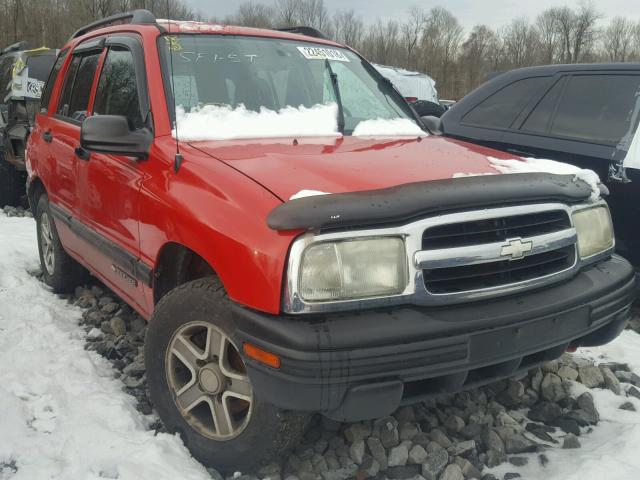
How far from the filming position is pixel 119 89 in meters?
3.28

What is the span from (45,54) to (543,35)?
56.3 m

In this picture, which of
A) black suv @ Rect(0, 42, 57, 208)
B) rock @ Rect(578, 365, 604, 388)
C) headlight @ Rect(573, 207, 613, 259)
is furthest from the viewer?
black suv @ Rect(0, 42, 57, 208)

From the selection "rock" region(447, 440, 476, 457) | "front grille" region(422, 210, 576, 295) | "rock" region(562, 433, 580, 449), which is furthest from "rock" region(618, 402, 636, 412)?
"front grille" region(422, 210, 576, 295)

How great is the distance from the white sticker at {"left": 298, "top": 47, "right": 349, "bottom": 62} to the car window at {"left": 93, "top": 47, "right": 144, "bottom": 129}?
39.0 inches

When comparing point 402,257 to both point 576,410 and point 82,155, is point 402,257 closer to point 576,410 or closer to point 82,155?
point 576,410

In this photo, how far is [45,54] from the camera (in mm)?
8203

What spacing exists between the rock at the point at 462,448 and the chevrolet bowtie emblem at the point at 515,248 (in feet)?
2.96

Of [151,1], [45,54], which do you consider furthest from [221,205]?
[45,54]

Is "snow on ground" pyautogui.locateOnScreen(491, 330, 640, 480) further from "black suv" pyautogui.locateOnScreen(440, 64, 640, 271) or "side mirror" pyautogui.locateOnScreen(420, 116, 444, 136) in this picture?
"side mirror" pyautogui.locateOnScreen(420, 116, 444, 136)

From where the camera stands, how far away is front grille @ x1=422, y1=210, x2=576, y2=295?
6.84ft

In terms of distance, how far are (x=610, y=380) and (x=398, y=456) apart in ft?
4.56

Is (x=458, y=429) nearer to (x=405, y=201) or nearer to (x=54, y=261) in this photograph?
(x=405, y=201)

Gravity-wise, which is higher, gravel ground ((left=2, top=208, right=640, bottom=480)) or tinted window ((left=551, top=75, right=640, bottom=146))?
tinted window ((left=551, top=75, right=640, bottom=146))


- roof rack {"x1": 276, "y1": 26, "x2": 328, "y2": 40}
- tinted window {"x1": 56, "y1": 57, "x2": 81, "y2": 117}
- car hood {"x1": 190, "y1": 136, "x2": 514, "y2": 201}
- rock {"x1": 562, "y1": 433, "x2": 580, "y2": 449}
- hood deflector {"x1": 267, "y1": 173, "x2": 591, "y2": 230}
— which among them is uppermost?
roof rack {"x1": 276, "y1": 26, "x2": 328, "y2": 40}
